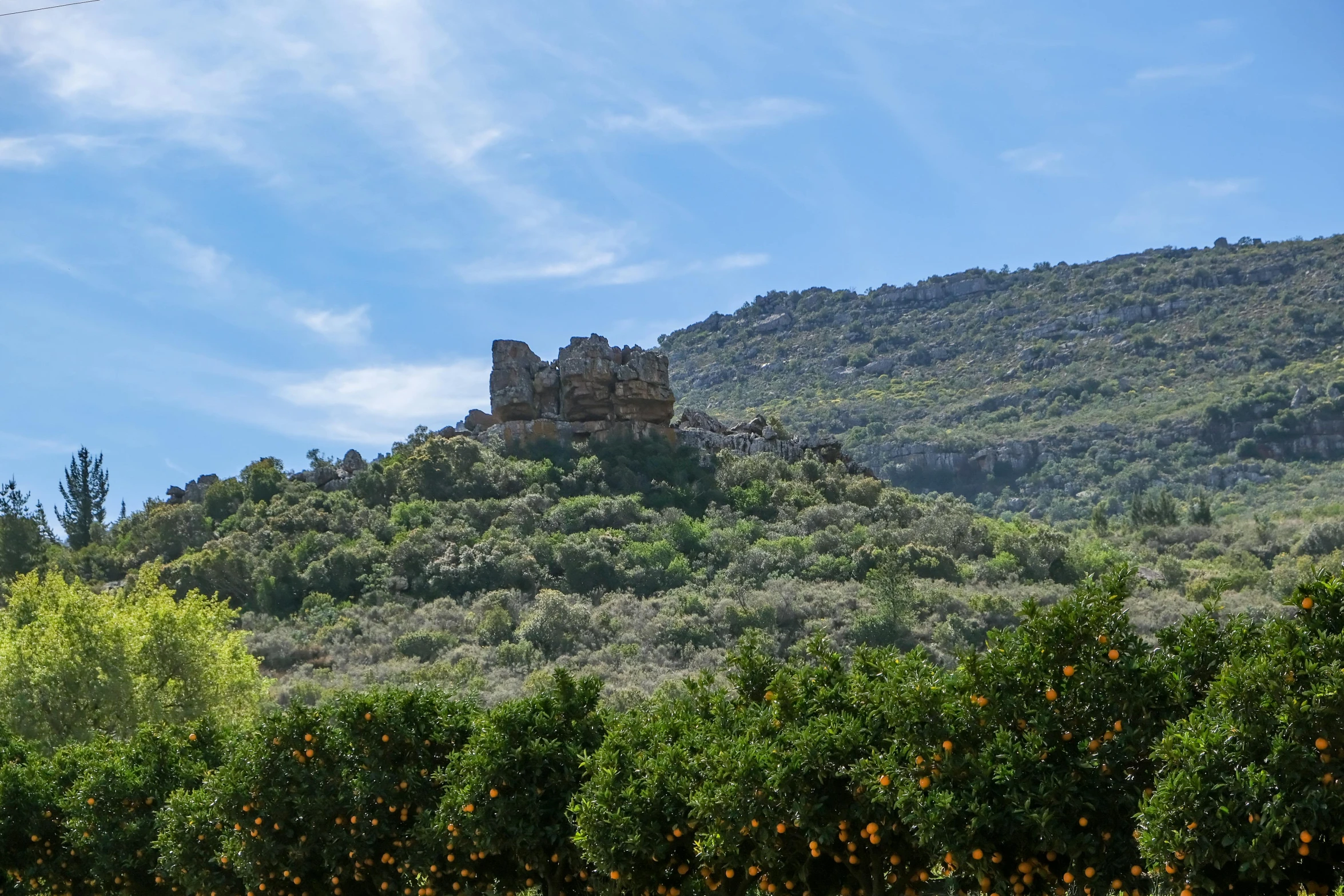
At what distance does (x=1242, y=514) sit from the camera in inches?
2621

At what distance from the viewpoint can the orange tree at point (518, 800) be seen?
41.0 ft

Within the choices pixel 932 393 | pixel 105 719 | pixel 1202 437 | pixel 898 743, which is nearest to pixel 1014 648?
pixel 898 743

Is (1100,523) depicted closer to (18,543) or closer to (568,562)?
(568,562)

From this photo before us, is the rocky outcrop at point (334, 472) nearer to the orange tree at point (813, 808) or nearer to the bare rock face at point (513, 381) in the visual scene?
the bare rock face at point (513, 381)

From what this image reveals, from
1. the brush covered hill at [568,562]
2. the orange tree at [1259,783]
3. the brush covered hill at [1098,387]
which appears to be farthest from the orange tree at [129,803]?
the brush covered hill at [1098,387]

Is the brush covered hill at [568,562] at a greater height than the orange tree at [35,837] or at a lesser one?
greater

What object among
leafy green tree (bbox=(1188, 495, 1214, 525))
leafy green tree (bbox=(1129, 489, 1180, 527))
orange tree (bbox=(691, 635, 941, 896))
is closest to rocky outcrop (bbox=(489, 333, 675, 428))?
leafy green tree (bbox=(1129, 489, 1180, 527))

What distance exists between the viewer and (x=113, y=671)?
75.2 feet

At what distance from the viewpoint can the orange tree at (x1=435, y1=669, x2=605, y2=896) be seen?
12484 mm

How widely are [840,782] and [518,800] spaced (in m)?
3.25

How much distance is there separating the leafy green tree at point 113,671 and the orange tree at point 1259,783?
1713 cm

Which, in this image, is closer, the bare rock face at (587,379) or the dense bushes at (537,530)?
the dense bushes at (537,530)

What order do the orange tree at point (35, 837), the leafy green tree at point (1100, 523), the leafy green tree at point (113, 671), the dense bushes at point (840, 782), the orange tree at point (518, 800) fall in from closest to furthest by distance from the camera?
the dense bushes at point (840, 782) → the orange tree at point (518, 800) → the orange tree at point (35, 837) → the leafy green tree at point (113, 671) → the leafy green tree at point (1100, 523)

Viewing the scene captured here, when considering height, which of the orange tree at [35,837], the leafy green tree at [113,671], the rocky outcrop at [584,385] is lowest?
the orange tree at [35,837]
